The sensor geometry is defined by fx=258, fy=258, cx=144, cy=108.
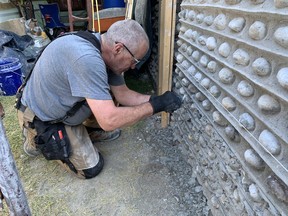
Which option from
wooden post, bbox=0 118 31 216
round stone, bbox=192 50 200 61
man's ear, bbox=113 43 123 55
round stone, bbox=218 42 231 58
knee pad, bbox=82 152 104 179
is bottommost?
knee pad, bbox=82 152 104 179

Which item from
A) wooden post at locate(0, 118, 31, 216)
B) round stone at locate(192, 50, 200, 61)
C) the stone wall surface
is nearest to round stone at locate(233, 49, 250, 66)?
the stone wall surface

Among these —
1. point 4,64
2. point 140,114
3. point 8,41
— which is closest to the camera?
point 140,114

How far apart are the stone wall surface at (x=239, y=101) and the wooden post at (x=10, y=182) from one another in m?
0.99

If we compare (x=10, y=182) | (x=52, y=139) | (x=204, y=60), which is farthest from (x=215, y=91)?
(x=52, y=139)

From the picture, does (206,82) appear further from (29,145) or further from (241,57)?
(29,145)

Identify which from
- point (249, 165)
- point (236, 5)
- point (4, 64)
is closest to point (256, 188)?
point (249, 165)

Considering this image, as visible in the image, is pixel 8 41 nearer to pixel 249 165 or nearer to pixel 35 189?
pixel 35 189

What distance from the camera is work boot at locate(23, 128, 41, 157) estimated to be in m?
2.19

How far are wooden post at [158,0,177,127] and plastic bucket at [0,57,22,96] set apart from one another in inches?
84.8

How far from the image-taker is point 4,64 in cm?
344

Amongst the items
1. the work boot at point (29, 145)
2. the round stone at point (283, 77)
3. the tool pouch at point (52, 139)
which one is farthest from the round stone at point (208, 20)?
the work boot at point (29, 145)

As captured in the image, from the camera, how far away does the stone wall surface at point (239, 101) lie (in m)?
0.93

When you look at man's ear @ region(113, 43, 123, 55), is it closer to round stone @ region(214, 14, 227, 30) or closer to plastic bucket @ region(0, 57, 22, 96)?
round stone @ region(214, 14, 227, 30)

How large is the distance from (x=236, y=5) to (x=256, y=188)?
82cm
